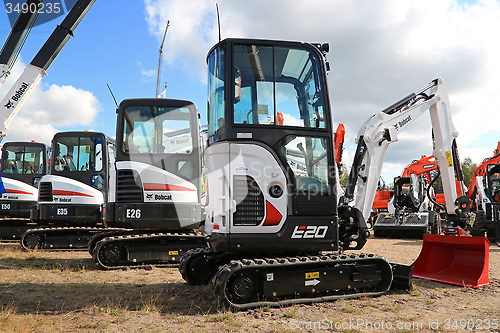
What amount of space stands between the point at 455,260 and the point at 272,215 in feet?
12.8

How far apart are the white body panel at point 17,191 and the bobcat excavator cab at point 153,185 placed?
583 cm

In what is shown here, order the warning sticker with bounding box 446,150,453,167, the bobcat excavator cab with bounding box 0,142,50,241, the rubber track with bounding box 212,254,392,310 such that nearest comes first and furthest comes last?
the rubber track with bounding box 212,254,392,310 < the warning sticker with bounding box 446,150,453,167 < the bobcat excavator cab with bounding box 0,142,50,241

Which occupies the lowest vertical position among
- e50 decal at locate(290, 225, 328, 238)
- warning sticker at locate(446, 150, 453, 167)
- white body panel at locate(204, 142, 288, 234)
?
e50 decal at locate(290, 225, 328, 238)

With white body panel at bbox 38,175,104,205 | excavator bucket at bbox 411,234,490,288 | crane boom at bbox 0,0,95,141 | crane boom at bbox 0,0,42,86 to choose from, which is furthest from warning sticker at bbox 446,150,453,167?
crane boom at bbox 0,0,42,86

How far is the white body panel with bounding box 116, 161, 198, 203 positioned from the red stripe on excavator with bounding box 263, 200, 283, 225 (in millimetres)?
3068

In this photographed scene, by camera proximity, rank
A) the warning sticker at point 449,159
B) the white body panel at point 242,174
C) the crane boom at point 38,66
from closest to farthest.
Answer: the white body panel at point 242,174
the warning sticker at point 449,159
the crane boom at point 38,66

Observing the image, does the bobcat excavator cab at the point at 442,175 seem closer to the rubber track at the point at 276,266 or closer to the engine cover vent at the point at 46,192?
the rubber track at the point at 276,266

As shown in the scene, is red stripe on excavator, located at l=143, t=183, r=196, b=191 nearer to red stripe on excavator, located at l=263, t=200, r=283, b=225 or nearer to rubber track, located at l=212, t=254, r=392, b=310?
rubber track, located at l=212, t=254, r=392, b=310

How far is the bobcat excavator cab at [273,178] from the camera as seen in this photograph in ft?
Answer: 14.8

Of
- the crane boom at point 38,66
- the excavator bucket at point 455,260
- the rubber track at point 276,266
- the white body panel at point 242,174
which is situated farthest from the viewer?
the crane boom at point 38,66

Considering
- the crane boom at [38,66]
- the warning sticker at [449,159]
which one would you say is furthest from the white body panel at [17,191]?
the warning sticker at [449,159]

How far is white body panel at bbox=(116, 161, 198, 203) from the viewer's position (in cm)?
712

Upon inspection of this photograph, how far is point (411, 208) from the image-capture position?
15.4m

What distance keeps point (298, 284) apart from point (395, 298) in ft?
4.74
